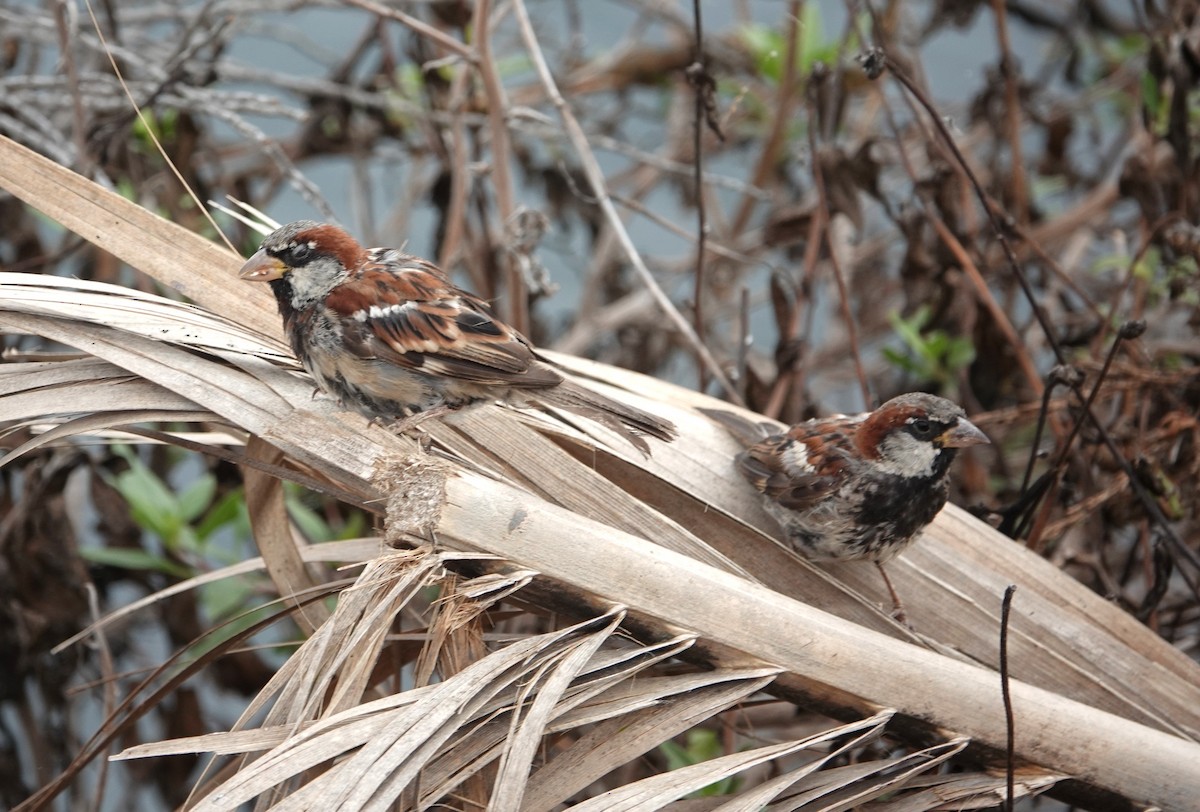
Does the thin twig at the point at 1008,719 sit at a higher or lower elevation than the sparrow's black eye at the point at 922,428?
lower

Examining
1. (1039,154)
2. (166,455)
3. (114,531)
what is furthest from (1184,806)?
(1039,154)

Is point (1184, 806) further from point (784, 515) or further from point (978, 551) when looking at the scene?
point (784, 515)

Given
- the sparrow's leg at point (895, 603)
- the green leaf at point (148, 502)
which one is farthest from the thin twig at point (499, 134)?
the sparrow's leg at point (895, 603)

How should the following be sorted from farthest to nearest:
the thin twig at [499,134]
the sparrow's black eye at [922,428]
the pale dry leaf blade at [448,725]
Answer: the thin twig at [499,134] < the sparrow's black eye at [922,428] < the pale dry leaf blade at [448,725]

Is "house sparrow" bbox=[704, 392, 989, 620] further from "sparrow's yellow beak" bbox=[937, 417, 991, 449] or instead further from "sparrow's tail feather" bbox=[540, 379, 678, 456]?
"sparrow's tail feather" bbox=[540, 379, 678, 456]

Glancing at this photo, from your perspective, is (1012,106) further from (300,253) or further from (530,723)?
(530,723)

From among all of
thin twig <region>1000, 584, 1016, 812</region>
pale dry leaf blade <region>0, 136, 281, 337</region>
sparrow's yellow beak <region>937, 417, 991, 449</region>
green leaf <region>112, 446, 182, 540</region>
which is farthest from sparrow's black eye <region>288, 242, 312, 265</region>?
thin twig <region>1000, 584, 1016, 812</region>

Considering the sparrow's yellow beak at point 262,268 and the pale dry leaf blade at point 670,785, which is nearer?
the pale dry leaf blade at point 670,785

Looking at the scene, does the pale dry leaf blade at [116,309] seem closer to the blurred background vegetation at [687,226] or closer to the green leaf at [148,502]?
the blurred background vegetation at [687,226]
